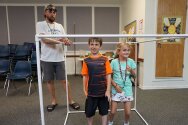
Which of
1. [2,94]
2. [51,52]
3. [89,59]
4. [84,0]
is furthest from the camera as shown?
[84,0]

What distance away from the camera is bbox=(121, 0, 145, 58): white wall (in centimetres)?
355

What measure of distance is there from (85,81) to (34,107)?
1.45m

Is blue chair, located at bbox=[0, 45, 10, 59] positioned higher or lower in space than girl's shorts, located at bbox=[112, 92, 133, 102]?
higher

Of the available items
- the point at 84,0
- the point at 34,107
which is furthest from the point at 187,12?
the point at 34,107

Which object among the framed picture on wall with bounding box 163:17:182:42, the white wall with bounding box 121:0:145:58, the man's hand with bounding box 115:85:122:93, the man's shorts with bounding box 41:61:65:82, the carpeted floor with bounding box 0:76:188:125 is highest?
the white wall with bounding box 121:0:145:58

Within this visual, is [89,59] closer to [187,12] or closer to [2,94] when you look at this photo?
[2,94]

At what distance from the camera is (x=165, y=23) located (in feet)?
11.3

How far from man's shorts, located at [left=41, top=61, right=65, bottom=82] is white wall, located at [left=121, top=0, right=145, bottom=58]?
1.88 metres

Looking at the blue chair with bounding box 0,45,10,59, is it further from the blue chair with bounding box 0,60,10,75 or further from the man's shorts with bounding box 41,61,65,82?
the man's shorts with bounding box 41,61,65,82

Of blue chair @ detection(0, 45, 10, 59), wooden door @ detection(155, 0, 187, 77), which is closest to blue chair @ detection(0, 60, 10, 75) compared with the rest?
blue chair @ detection(0, 45, 10, 59)

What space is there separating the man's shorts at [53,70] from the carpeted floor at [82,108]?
502 millimetres

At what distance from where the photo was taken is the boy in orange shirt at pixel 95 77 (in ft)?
4.97

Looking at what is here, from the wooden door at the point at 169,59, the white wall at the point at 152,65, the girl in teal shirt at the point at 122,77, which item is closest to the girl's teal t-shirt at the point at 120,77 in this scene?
the girl in teal shirt at the point at 122,77

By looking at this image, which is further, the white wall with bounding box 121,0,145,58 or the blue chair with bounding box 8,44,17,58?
the blue chair with bounding box 8,44,17,58
